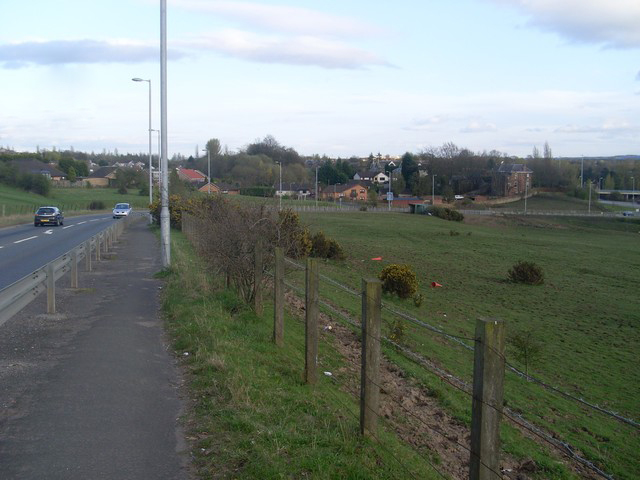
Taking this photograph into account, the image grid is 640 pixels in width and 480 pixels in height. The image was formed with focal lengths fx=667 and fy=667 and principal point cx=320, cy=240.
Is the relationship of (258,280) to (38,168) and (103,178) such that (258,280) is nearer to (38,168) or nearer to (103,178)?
(38,168)

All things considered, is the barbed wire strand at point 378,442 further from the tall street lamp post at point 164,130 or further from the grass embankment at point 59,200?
the grass embankment at point 59,200

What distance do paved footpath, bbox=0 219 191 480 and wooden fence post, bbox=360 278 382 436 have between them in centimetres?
157

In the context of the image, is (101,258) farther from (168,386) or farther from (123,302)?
(168,386)

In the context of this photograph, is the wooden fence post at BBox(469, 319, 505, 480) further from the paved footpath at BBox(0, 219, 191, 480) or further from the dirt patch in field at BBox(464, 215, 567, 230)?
the dirt patch in field at BBox(464, 215, 567, 230)

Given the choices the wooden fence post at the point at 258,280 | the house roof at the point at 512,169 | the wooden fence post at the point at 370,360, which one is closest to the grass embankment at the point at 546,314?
the wooden fence post at the point at 258,280

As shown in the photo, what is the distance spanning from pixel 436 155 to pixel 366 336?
149865 millimetres

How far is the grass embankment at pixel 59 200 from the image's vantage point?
2339 inches

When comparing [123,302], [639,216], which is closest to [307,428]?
[123,302]

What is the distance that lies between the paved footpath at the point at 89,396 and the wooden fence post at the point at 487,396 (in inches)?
89.4

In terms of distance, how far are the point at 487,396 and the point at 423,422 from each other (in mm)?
4353

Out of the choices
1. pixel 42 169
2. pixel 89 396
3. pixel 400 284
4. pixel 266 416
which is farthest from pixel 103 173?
pixel 266 416

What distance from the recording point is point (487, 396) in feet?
13.4

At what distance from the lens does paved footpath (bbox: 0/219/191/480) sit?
5.34 meters

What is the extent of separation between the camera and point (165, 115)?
18.8m
